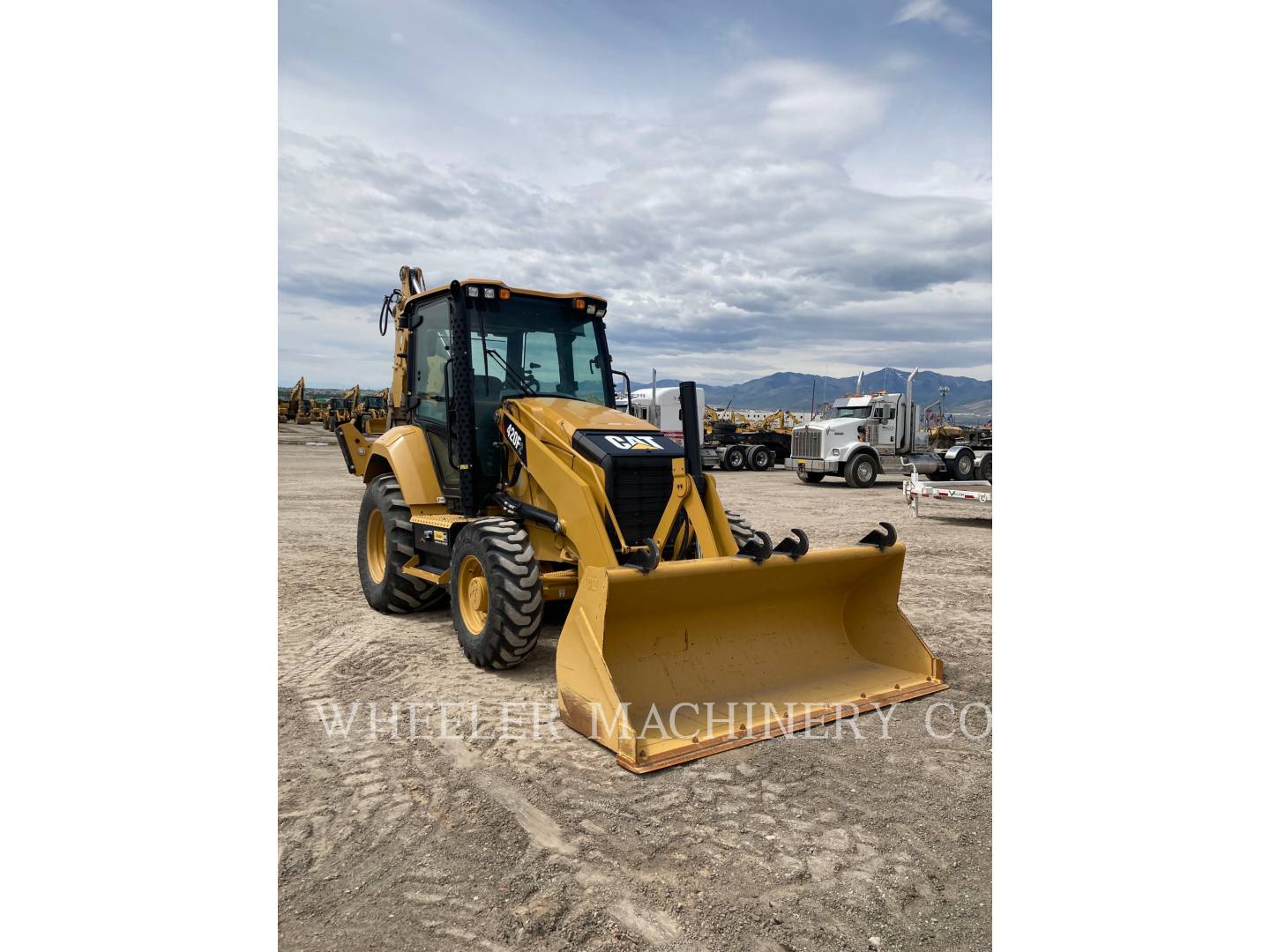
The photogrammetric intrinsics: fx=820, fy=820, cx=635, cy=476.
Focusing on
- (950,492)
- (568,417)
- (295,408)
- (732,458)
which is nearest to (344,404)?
(295,408)

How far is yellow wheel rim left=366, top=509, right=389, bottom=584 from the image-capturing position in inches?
281

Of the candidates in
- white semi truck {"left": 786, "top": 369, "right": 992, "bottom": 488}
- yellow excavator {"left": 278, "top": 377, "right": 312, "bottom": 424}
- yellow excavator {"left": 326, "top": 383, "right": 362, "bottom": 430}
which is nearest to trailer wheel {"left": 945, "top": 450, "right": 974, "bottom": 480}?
white semi truck {"left": 786, "top": 369, "right": 992, "bottom": 488}

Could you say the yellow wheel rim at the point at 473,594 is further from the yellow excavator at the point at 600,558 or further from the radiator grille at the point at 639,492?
the radiator grille at the point at 639,492

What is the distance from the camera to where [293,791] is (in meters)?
3.56

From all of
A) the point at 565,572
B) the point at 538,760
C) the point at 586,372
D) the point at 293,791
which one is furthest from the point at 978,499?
the point at 293,791

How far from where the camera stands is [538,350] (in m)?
6.36

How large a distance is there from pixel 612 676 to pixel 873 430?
717 inches

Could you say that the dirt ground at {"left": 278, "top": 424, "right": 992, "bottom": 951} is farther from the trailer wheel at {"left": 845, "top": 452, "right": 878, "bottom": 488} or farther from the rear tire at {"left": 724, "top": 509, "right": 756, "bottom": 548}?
the trailer wheel at {"left": 845, "top": 452, "right": 878, "bottom": 488}

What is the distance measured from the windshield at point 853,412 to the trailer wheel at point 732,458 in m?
5.40

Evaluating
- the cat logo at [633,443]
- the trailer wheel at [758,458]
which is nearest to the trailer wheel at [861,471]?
the trailer wheel at [758,458]

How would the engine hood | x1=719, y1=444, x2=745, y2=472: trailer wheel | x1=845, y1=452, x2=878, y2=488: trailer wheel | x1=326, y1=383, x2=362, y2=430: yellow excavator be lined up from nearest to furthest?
the engine hood → x1=845, y1=452, x2=878, y2=488: trailer wheel → x1=719, y1=444, x2=745, y2=472: trailer wheel → x1=326, y1=383, x2=362, y2=430: yellow excavator

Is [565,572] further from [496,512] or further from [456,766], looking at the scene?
[456,766]

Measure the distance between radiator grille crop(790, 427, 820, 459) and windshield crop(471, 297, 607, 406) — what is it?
15.2 meters

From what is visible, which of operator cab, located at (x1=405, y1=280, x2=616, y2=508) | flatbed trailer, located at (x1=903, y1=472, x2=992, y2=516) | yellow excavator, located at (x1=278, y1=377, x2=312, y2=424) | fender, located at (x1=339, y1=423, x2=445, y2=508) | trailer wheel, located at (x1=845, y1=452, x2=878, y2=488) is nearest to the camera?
operator cab, located at (x1=405, y1=280, x2=616, y2=508)
